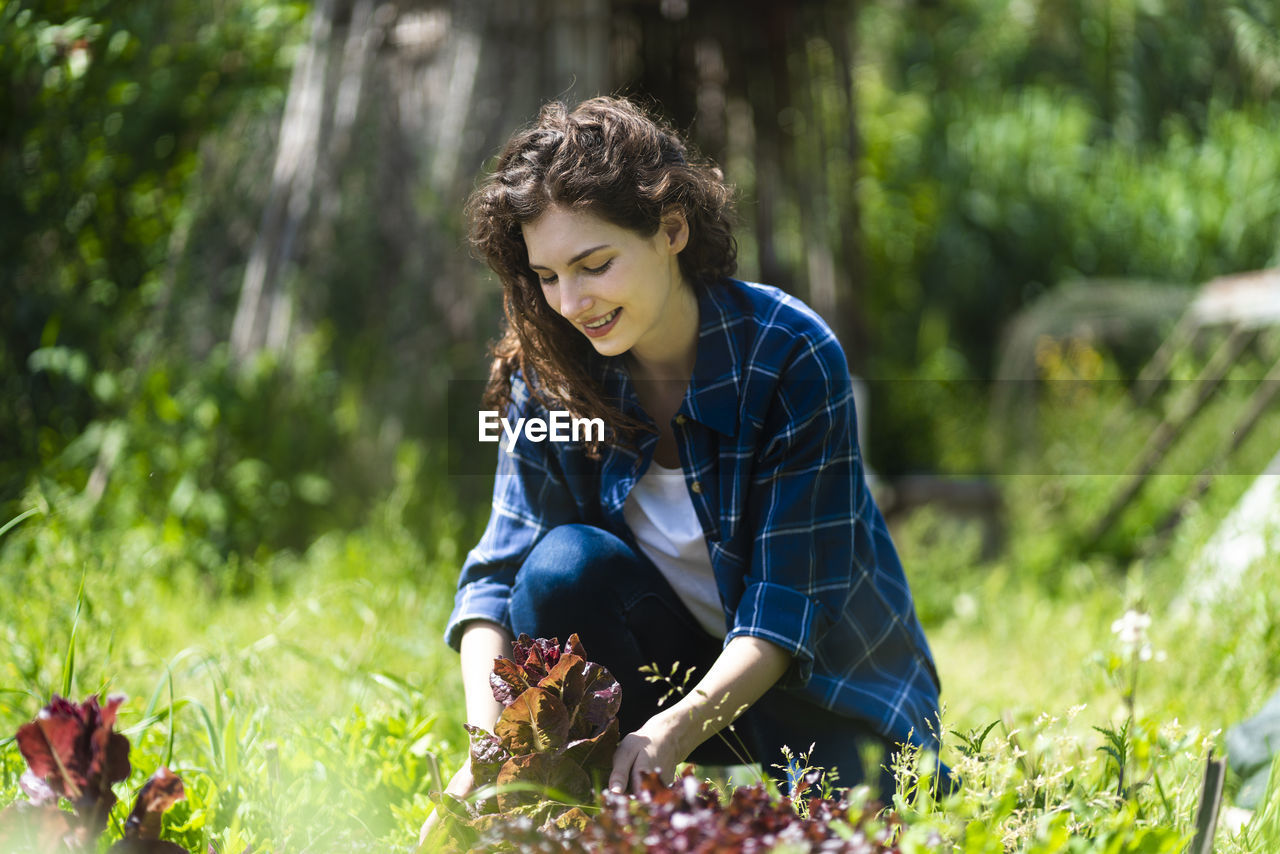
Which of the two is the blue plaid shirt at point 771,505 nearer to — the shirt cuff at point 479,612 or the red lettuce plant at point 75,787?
the shirt cuff at point 479,612

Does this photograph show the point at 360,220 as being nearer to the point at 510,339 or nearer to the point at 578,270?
the point at 510,339

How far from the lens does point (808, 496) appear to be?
1720mm

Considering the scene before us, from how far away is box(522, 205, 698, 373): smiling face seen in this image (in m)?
1.67

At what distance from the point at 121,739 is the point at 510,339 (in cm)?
93

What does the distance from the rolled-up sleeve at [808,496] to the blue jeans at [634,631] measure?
0.50 ft

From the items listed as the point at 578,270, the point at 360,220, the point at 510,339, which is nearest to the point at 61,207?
the point at 360,220

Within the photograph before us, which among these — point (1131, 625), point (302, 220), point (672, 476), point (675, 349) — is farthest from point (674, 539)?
point (302, 220)

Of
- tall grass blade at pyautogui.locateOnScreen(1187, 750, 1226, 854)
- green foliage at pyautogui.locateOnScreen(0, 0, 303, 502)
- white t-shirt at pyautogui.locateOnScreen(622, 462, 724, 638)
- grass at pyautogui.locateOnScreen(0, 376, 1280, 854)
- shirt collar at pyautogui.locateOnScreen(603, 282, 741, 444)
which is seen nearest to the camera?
tall grass blade at pyautogui.locateOnScreen(1187, 750, 1226, 854)

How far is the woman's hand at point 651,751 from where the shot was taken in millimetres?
1408

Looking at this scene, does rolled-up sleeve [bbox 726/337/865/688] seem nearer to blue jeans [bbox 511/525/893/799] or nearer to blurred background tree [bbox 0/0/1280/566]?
blue jeans [bbox 511/525/893/799]

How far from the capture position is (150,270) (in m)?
3.67

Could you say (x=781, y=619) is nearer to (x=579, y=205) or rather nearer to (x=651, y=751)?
(x=651, y=751)

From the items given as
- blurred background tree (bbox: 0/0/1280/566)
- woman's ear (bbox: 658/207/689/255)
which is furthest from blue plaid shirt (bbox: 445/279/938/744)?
blurred background tree (bbox: 0/0/1280/566)

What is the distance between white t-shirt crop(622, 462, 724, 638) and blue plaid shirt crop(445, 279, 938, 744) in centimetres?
4
